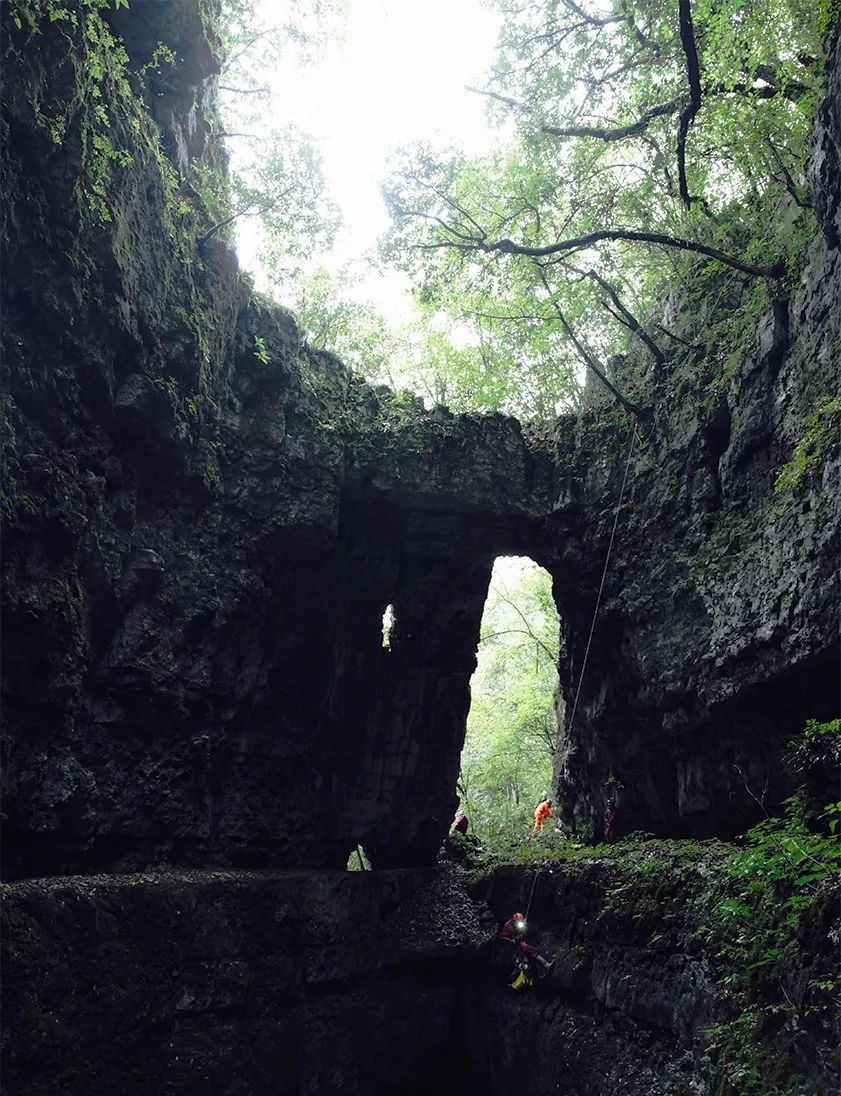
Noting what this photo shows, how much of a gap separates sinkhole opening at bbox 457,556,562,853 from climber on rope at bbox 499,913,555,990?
9.24m

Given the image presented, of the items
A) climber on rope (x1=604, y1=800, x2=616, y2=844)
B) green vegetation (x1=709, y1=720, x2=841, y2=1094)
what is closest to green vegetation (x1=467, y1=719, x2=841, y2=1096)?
green vegetation (x1=709, y1=720, x2=841, y2=1094)

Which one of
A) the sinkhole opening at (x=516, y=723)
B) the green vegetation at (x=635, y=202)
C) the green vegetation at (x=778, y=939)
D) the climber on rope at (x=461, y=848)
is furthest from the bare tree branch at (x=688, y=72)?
the sinkhole opening at (x=516, y=723)

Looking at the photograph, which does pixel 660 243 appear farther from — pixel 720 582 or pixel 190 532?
pixel 190 532

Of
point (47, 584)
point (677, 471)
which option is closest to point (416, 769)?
point (677, 471)

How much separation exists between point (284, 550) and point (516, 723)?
1232cm

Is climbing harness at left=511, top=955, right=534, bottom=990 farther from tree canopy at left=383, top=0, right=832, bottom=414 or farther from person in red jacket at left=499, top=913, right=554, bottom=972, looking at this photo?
tree canopy at left=383, top=0, right=832, bottom=414

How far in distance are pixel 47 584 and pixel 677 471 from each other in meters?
7.49

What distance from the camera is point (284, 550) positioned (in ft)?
35.4

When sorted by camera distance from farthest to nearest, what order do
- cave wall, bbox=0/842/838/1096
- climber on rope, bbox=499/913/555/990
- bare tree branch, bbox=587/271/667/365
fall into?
bare tree branch, bbox=587/271/667/365 < climber on rope, bbox=499/913/555/990 < cave wall, bbox=0/842/838/1096

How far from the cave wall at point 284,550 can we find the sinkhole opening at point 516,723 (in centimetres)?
734

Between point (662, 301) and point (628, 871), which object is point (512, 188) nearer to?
point (662, 301)

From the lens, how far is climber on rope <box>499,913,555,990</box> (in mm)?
9438

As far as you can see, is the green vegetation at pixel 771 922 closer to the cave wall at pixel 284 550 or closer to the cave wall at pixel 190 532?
the cave wall at pixel 284 550

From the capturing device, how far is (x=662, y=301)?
37.9ft
